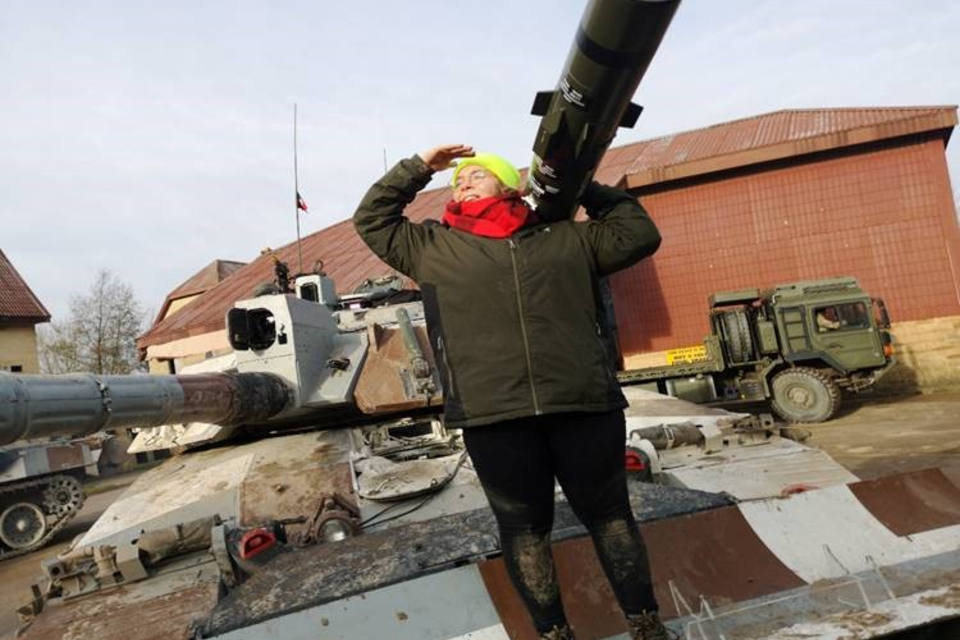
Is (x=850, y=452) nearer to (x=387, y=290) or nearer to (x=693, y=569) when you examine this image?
(x=387, y=290)

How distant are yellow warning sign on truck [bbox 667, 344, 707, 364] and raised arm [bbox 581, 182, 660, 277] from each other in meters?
15.0

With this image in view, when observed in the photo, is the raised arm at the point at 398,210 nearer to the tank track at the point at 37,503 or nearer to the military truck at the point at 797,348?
the tank track at the point at 37,503

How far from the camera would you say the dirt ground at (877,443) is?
837 centimetres

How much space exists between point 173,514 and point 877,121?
52.3 feet

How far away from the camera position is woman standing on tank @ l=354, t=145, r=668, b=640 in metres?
2.13

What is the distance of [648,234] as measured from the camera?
2318mm

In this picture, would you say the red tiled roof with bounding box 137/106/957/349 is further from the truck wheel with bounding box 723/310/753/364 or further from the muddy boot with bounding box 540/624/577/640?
the muddy boot with bounding box 540/624/577/640

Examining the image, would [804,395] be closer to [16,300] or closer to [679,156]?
[679,156]

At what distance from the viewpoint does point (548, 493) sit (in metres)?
2.28

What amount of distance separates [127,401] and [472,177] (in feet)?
7.29

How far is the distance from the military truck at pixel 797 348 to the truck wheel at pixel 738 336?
18mm

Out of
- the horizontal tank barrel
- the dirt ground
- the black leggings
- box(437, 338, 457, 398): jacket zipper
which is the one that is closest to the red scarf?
box(437, 338, 457, 398): jacket zipper

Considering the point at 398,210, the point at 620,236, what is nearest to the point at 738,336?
the point at 620,236

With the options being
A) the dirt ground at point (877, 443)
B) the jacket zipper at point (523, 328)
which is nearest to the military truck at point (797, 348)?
the dirt ground at point (877, 443)
